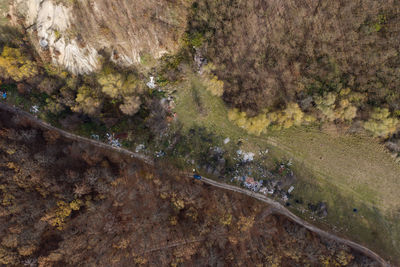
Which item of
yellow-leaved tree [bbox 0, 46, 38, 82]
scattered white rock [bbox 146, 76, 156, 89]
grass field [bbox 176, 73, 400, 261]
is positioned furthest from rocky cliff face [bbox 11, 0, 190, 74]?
grass field [bbox 176, 73, 400, 261]

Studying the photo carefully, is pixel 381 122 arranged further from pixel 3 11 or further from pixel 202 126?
pixel 3 11

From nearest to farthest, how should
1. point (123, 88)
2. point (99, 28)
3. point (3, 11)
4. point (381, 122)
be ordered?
point (99, 28), point (381, 122), point (123, 88), point (3, 11)

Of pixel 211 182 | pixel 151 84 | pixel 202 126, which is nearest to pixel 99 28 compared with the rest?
pixel 151 84

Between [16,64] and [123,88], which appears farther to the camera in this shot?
[123,88]

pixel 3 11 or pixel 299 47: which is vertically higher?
pixel 3 11

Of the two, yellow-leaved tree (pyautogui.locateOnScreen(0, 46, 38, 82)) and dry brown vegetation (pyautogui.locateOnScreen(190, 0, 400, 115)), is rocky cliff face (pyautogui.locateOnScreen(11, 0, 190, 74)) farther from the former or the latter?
dry brown vegetation (pyautogui.locateOnScreen(190, 0, 400, 115))

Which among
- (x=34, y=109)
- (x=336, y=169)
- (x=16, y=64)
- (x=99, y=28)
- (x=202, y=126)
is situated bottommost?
(x=336, y=169)

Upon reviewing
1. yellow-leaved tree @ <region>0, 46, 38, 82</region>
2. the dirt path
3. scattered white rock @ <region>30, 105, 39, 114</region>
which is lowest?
the dirt path

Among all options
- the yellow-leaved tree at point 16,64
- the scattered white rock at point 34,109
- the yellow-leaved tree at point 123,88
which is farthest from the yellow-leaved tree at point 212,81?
the scattered white rock at point 34,109
